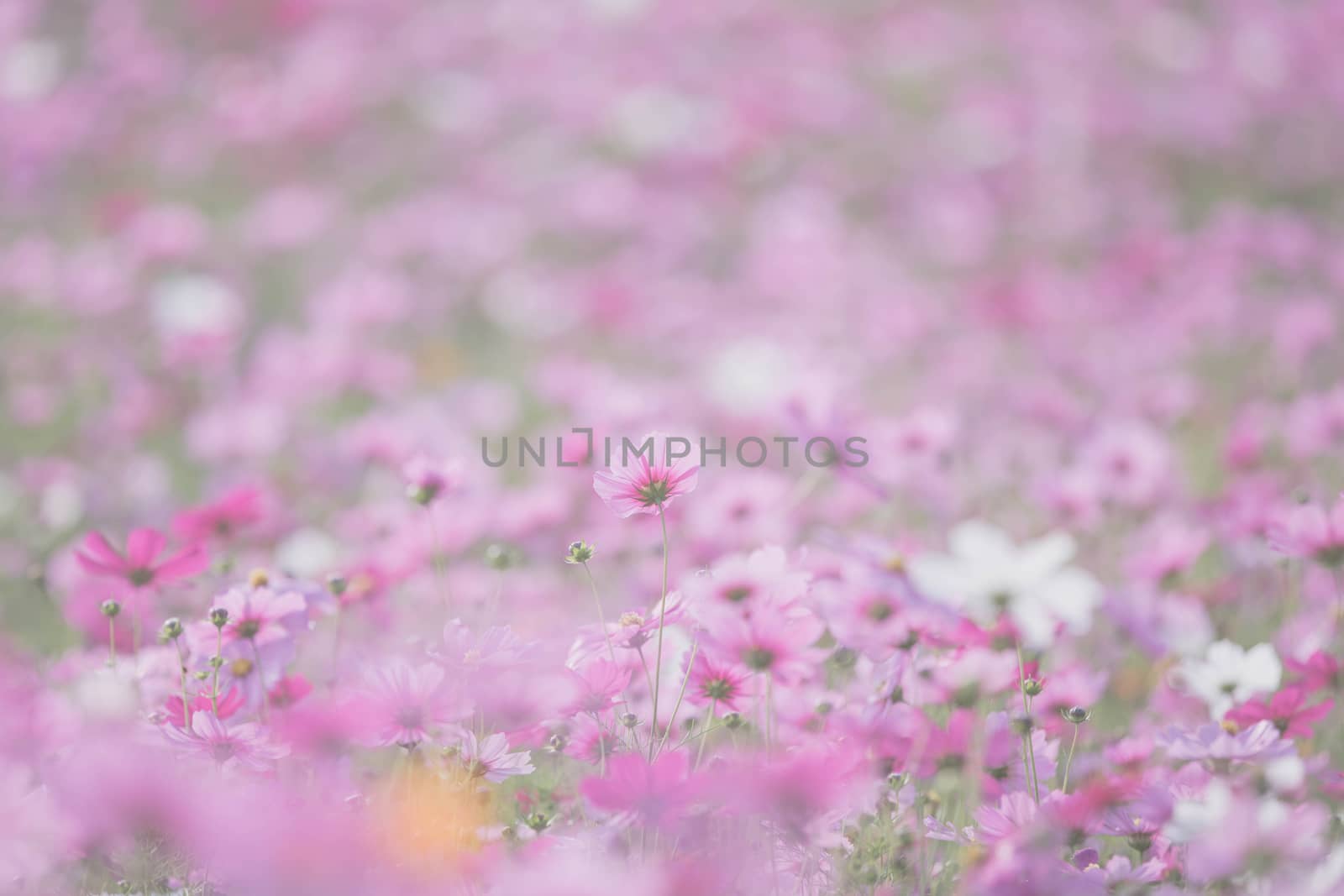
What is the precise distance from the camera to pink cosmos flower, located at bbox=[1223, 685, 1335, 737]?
0.93m


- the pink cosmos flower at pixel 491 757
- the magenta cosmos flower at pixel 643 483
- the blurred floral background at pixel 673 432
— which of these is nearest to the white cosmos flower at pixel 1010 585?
the blurred floral background at pixel 673 432

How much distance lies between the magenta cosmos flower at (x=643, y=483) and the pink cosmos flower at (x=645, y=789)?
22cm

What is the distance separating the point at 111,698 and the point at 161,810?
334 millimetres

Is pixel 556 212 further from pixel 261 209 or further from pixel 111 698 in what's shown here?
pixel 111 698

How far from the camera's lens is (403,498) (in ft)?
5.84

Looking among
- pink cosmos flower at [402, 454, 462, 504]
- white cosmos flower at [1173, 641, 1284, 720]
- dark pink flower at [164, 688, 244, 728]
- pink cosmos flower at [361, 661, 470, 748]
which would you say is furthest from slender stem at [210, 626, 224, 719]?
white cosmos flower at [1173, 641, 1284, 720]

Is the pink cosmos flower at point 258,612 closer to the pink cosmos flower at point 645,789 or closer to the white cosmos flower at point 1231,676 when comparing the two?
the pink cosmos flower at point 645,789

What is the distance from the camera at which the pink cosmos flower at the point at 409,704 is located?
0.84 m

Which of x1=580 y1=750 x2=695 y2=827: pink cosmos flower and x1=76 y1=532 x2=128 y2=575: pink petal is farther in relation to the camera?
x1=76 y1=532 x2=128 y2=575: pink petal

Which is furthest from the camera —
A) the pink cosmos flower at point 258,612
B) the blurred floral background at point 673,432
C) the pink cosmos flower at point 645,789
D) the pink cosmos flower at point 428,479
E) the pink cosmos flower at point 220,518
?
the pink cosmos flower at point 220,518

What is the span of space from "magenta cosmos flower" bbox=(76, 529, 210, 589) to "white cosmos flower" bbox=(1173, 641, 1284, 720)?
38.0 inches

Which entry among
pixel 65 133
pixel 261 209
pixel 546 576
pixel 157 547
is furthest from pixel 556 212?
pixel 157 547

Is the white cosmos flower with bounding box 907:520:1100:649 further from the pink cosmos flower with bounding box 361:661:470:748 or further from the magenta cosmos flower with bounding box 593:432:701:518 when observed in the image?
the pink cosmos flower with bounding box 361:661:470:748

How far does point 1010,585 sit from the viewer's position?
93cm
